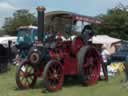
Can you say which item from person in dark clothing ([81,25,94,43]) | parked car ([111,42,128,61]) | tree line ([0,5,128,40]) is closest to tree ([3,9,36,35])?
tree line ([0,5,128,40])

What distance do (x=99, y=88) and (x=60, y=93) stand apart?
54.7 inches

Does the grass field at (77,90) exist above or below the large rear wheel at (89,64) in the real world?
below

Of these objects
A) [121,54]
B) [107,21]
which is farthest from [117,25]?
[121,54]

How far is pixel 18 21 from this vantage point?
7031cm

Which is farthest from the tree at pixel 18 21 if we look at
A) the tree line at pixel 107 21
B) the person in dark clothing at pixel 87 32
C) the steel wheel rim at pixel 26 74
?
the steel wheel rim at pixel 26 74

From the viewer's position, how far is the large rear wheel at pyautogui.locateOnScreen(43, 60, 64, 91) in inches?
561

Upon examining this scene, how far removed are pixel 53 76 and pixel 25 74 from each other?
112cm

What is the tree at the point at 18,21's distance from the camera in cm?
6792

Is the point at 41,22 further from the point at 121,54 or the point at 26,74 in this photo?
the point at 121,54

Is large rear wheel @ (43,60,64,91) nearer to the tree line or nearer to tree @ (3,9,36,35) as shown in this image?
the tree line

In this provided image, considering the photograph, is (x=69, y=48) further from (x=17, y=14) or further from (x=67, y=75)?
(x=17, y=14)

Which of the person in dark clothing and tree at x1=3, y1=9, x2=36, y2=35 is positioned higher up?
the person in dark clothing

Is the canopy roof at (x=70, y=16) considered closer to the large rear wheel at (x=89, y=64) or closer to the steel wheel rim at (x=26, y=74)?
the large rear wheel at (x=89, y=64)

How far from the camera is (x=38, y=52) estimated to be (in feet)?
48.8
